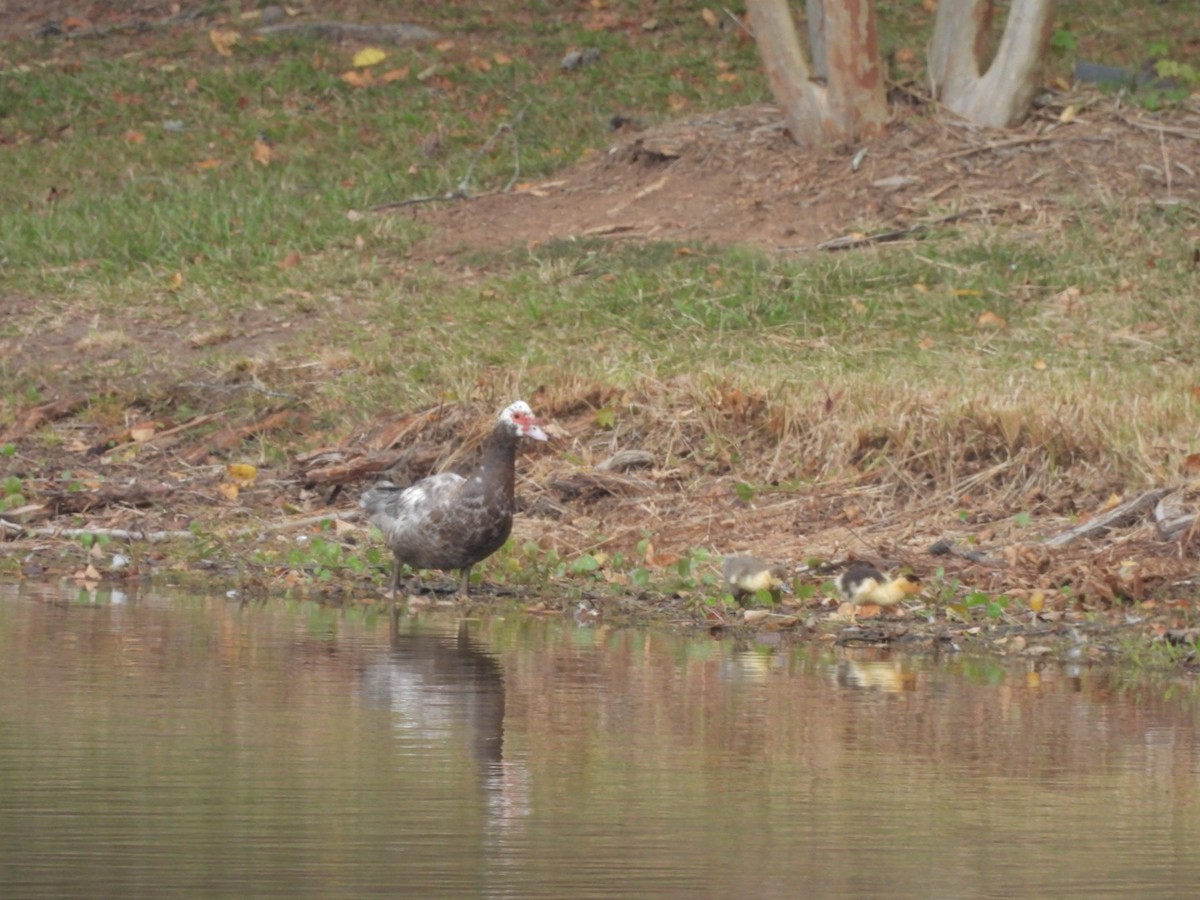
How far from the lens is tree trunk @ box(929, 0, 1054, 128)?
16797 mm

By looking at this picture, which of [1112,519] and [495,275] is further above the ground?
[495,275]

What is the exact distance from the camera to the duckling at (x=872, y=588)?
932cm

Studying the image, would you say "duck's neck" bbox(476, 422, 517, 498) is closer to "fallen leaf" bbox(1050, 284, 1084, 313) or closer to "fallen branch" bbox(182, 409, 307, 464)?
"fallen branch" bbox(182, 409, 307, 464)

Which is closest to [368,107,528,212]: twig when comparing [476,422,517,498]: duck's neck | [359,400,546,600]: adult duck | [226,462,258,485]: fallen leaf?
[226,462,258,485]: fallen leaf

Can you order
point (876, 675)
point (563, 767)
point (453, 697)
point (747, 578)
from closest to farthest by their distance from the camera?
1. point (563, 767)
2. point (453, 697)
3. point (876, 675)
4. point (747, 578)

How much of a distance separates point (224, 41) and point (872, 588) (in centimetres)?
1445

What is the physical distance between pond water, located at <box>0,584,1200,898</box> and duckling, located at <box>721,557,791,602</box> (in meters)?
0.57

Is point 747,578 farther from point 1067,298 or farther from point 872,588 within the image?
point 1067,298

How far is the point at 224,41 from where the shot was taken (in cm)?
2208

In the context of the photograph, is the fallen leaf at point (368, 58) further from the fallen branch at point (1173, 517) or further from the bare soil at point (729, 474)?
the fallen branch at point (1173, 517)

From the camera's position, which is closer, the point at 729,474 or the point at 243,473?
the point at 729,474

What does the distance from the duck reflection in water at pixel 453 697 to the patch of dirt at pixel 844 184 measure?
316 inches

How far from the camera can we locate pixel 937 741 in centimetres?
697

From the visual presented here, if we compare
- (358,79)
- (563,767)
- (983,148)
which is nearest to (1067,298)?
(983,148)
